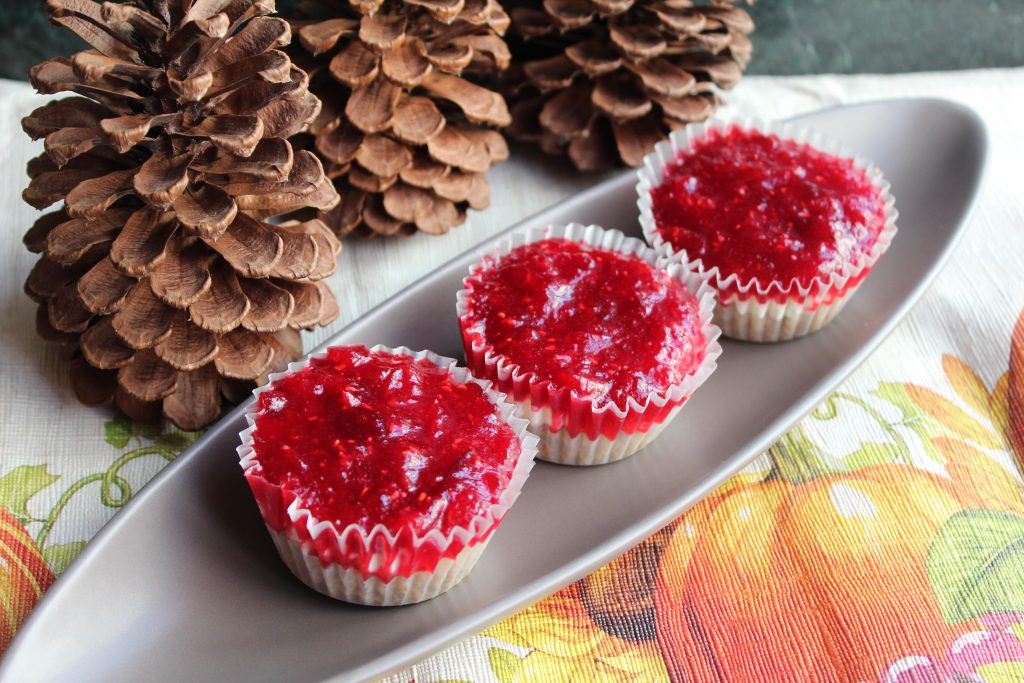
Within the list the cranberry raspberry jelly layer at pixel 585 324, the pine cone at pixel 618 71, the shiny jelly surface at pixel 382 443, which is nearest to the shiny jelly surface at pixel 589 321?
the cranberry raspberry jelly layer at pixel 585 324

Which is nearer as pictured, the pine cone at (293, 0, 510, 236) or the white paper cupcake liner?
the white paper cupcake liner

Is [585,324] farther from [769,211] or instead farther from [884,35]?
[884,35]

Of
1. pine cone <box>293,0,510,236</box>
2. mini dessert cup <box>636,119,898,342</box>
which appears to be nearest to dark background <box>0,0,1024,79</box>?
mini dessert cup <box>636,119,898,342</box>

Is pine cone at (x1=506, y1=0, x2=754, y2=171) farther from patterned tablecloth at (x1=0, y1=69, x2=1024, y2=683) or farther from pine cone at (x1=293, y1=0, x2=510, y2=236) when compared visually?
patterned tablecloth at (x1=0, y1=69, x2=1024, y2=683)

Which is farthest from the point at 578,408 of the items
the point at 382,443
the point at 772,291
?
the point at 772,291

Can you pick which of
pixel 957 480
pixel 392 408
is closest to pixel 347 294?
pixel 392 408

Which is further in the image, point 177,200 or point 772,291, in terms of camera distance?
point 772,291
